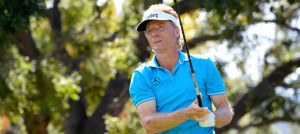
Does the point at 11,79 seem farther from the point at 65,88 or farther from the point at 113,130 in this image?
the point at 113,130

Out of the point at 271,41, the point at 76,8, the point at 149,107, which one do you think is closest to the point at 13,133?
the point at 76,8

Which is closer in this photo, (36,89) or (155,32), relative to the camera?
(155,32)

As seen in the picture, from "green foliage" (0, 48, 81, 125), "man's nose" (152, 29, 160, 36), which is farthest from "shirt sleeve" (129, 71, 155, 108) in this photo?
"green foliage" (0, 48, 81, 125)

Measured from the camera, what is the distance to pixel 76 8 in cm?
1223

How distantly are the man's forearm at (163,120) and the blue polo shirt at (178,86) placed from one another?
0.09 m

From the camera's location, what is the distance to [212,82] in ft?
9.68

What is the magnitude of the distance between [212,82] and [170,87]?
277 millimetres

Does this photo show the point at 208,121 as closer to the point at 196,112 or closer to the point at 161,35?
the point at 196,112

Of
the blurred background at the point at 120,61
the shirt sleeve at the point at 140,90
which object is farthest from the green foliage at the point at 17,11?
the shirt sleeve at the point at 140,90

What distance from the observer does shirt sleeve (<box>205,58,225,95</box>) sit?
2941mm

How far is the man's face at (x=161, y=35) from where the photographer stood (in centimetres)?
296

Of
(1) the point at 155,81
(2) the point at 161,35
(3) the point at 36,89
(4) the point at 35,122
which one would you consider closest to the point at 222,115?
(1) the point at 155,81

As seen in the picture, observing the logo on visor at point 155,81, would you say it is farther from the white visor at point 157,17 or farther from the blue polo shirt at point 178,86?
the white visor at point 157,17

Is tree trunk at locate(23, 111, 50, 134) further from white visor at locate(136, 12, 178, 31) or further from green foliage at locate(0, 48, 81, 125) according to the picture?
white visor at locate(136, 12, 178, 31)
